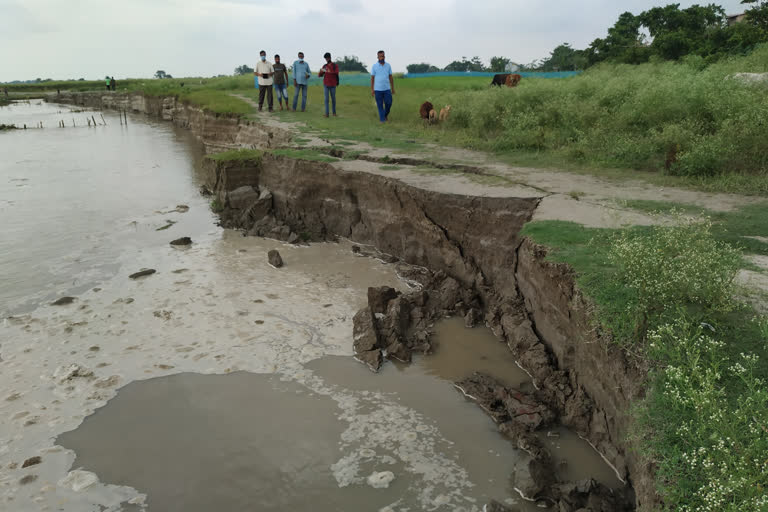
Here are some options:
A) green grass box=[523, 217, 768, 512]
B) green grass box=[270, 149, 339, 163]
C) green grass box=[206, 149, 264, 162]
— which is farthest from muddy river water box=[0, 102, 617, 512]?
green grass box=[206, 149, 264, 162]

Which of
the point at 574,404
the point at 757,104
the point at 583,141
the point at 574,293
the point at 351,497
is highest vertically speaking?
the point at 757,104

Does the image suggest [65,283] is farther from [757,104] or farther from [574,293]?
[757,104]

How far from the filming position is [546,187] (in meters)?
7.48

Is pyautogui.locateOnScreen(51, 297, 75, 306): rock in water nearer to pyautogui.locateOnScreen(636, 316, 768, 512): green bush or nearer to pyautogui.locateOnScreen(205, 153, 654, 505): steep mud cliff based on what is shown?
pyautogui.locateOnScreen(205, 153, 654, 505): steep mud cliff

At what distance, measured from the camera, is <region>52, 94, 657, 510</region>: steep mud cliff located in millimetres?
4195

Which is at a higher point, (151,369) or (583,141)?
(583,141)

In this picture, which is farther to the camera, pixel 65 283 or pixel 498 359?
pixel 65 283

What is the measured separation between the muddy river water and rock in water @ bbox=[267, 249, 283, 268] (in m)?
0.13

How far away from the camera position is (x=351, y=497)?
3854 millimetres

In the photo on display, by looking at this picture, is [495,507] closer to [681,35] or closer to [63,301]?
[63,301]

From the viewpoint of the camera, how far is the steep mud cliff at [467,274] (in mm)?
4195

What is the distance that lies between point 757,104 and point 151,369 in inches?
330

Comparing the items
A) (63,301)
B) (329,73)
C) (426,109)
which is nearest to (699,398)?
(63,301)

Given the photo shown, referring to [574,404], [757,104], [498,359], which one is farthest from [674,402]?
[757,104]
